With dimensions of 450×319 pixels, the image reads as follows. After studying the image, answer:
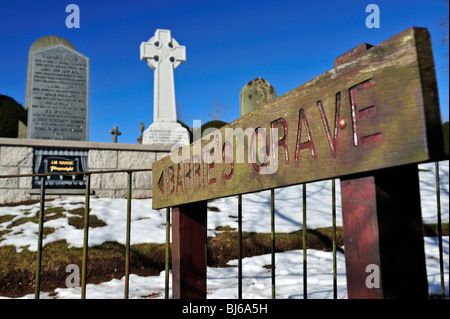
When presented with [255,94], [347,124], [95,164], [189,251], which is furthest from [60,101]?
[347,124]

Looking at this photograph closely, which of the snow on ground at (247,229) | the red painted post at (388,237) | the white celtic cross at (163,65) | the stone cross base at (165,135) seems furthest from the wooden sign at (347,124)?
the white celtic cross at (163,65)

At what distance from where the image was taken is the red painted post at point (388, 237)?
900mm

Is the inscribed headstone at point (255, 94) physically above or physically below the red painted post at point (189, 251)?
above

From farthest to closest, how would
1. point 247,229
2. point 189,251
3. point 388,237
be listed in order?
point 247,229 < point 189,251 < point 388,237

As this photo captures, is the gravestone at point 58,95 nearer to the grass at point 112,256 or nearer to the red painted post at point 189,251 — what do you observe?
the grass at point 112,256

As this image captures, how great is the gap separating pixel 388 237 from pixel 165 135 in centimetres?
926

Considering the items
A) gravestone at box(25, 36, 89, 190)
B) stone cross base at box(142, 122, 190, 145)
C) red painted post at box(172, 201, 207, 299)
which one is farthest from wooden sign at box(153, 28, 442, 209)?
stone cross base at box(142, 122, 190, 145)

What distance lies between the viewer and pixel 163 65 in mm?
10609

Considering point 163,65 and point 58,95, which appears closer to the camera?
point 58,95

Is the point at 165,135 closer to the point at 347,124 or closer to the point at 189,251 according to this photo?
the point at 189,251

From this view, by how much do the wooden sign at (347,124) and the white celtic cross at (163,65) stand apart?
9092 millimetres

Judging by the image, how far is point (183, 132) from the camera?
10.0 m

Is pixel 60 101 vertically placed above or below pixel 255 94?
below

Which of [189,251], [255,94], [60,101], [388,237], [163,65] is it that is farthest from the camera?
[163,65]
